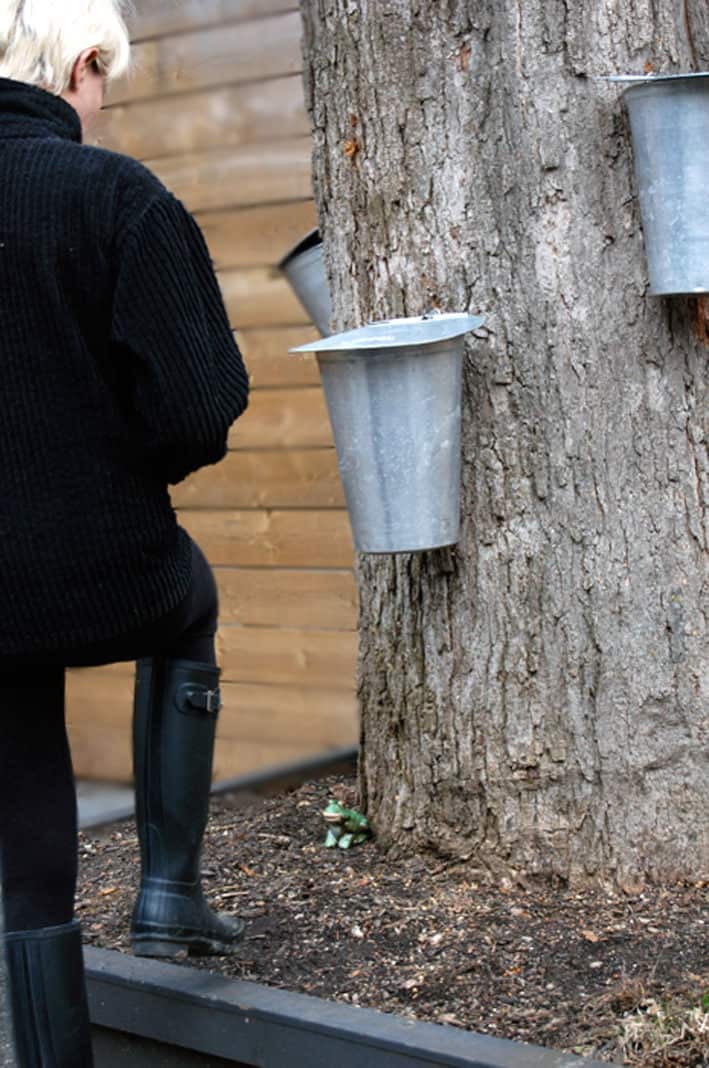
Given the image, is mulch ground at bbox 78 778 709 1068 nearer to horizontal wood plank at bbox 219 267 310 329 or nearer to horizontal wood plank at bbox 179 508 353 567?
horizontal wood plank at bbox 179 508 353 567

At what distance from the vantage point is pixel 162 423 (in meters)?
2.00

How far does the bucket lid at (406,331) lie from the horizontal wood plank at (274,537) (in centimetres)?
186

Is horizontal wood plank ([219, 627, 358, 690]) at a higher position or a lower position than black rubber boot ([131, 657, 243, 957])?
lower

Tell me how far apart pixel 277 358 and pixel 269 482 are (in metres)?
0.37

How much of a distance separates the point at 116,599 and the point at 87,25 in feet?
2.52

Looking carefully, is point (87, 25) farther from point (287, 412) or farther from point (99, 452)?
point (287, 412)

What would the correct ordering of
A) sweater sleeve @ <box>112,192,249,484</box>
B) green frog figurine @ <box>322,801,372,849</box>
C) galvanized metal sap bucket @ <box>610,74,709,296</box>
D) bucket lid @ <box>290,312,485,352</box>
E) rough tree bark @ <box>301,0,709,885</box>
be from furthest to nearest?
green frog figurine @ <box>322,801,372,849</box>
rough tree bark @ <box>301,0,709,885</box>
bucket lid @ <box>290,312,485,352</box>
galvanized metal sap bucket @ <box>610,74,709,296</box>
sweater sleeve @ <box>112,192,249,484</box>

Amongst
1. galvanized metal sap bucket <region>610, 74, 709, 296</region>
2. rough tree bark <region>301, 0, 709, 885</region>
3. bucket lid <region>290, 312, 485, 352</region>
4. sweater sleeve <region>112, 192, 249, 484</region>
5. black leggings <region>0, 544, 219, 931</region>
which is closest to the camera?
sweater sleeve <region>112, 192, 249, 484</region>

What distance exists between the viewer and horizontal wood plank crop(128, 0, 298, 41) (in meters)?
4.39

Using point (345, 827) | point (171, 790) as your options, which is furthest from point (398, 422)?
point (345, 827)

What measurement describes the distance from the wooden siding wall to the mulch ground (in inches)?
50.2

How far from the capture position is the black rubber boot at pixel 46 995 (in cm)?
212

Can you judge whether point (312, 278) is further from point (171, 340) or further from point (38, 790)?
point (38, 790)

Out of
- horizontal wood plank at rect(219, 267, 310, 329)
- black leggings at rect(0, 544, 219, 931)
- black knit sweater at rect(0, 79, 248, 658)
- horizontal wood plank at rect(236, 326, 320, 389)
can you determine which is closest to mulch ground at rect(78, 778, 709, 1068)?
black leggings at rect(0, 544, 219, 931)
